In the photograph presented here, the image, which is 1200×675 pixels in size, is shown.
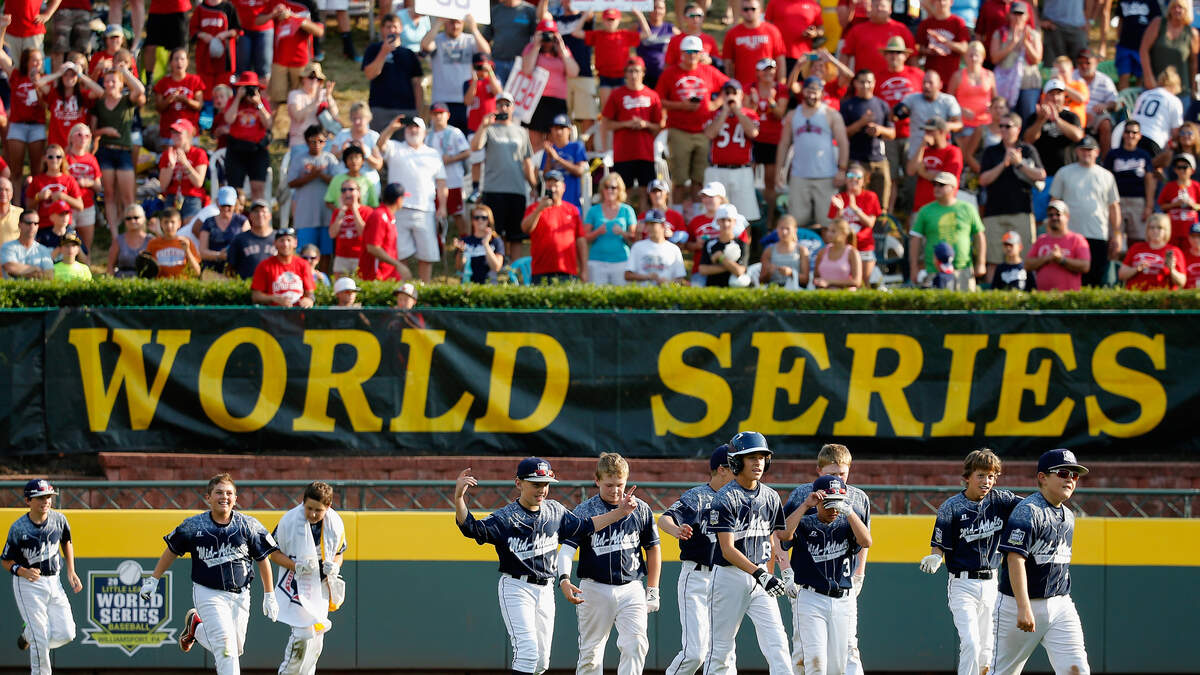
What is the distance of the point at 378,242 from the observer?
16.4 metres

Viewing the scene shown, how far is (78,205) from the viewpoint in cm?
1766

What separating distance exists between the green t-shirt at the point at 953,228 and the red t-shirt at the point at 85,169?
9.56 meters

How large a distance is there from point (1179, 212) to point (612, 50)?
704 cm

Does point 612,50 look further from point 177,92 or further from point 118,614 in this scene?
point 118,614

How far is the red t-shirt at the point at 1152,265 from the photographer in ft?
51.5

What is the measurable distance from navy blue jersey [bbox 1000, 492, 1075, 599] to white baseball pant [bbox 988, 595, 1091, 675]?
76 mm

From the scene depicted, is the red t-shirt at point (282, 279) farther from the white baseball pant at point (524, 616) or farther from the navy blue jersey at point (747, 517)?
the navy blue jersey at point (747, 517)

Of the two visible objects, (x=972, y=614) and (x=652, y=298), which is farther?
(x=652, y=298)

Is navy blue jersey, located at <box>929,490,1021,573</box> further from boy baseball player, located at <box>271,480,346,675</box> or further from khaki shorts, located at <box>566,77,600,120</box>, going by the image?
khaki shorts, located at <box>566,77,600,120</box>

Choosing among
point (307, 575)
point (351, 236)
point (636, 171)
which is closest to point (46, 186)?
point (351, 236)

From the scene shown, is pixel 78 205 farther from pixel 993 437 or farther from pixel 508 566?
pixel 993 437

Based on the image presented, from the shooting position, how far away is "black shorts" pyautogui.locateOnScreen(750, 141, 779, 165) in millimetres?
18562

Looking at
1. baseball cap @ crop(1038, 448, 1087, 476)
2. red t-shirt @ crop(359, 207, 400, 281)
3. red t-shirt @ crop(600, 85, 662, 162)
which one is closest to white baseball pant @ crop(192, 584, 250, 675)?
red t-shirt @ crop(359, 207, 400, 281)

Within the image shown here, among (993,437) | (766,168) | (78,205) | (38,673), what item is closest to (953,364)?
(993,437)
